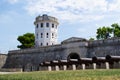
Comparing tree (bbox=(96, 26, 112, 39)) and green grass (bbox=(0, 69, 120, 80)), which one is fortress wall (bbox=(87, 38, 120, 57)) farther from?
tree (bbox=(96, 26, 112, 39))

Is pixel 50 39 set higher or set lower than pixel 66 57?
higher

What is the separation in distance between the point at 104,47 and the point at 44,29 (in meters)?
29.1

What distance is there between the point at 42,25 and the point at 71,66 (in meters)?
33.8

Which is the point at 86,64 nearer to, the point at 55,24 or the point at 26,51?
the point at 26,51

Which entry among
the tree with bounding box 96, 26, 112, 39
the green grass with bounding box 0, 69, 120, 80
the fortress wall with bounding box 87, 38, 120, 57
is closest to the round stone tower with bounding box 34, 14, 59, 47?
the tree with bounding box 96, 26, 112, 39

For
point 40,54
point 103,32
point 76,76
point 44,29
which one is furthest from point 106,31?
point 76,76

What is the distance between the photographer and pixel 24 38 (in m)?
68.8

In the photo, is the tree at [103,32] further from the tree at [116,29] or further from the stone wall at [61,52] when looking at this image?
the stone wall at [61,52]

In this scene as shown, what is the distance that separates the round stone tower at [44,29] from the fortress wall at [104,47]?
26.7 meters

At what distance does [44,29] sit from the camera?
203 feet

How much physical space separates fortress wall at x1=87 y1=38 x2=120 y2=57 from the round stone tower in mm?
26706

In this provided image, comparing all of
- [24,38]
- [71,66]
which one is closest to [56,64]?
[71,66]

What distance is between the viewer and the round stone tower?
203ft

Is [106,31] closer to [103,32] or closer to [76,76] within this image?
[103,32]
